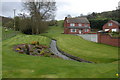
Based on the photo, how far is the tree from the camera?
4609 cm

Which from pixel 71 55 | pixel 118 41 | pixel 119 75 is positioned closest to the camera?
pixel 119 75

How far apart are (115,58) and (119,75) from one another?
767cm

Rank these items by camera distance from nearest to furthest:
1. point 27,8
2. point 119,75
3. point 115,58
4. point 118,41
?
point 119,75 → point 115,58 → point 118,41 → point 27,8

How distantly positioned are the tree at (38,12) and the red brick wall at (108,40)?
27624 mm

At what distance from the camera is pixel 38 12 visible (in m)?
47.5

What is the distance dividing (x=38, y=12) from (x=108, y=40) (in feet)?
105

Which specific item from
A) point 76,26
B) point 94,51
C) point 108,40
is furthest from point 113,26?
point 94,51

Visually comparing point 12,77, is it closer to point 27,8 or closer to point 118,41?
point 118,41

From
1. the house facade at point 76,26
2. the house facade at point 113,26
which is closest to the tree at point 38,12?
the house facade at point 76,26

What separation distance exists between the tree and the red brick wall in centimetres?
2762

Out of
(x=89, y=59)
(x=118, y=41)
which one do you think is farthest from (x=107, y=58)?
(x=118, y=41)

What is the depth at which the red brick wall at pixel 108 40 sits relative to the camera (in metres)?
20.5

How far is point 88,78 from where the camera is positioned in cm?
681

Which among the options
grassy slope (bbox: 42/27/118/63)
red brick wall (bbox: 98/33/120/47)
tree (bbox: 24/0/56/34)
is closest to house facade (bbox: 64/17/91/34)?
tree (bbox: 24/0/56/34)
